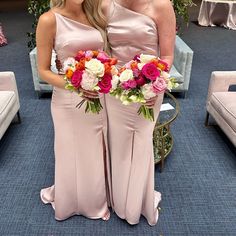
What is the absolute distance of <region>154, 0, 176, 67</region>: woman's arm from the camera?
1623 mm

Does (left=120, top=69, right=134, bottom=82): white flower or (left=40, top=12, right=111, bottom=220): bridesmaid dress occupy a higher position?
(left=120, top=69, right=134, bottom=82): white flower

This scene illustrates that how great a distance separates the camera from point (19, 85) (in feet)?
14.7

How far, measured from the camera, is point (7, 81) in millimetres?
3250

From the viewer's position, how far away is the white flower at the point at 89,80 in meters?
1.42

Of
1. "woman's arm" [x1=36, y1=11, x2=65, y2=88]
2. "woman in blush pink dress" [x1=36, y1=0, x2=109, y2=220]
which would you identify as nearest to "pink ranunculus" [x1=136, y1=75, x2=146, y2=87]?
"woman in blush pink dress" [x1=36, y1=0, x2=109, y2=220]

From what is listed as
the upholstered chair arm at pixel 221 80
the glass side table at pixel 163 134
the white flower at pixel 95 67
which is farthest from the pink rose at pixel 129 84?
the upholstered chair arm at pixel 221 80

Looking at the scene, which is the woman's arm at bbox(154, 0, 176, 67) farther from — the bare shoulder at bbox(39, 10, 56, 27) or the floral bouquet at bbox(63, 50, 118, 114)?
the bare shoulder at bbox(39, 10, 56, 27)

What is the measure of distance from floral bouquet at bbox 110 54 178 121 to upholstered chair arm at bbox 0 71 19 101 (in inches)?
82.3

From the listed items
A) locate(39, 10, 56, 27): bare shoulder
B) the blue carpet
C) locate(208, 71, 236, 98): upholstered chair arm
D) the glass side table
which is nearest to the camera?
locate(39, 10, 56, 27): bare shoulder

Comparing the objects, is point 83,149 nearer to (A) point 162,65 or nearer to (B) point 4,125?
(A) point 162,65

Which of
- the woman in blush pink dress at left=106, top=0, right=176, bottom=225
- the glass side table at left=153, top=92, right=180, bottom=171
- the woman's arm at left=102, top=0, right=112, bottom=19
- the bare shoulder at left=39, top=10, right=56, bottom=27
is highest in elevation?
the woman's arm at left=102, top=0, right=112, bottom=19

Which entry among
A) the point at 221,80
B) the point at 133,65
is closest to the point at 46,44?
the point at 133,65

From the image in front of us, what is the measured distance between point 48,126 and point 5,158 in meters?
0.67

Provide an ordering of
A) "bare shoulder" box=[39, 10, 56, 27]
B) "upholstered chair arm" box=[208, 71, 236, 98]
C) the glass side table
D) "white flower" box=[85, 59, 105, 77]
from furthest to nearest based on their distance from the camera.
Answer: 1. "upholstered chair arm" box=[208, 71, 236, 98]
2. the glass side table
3. "bare shoulder" box=[39, 10, 56, 27]
4. "white flower" box=[85, 59, 105, 77]
